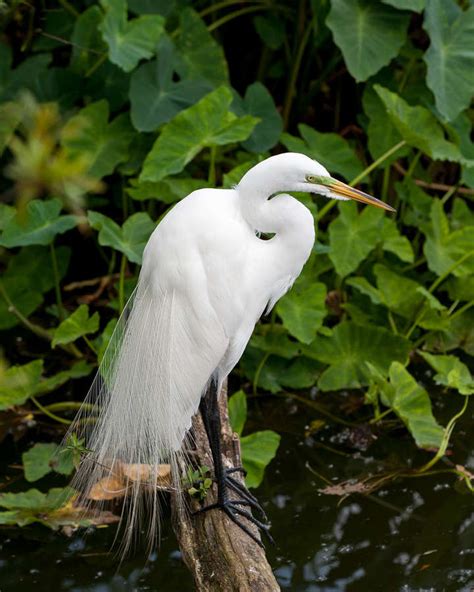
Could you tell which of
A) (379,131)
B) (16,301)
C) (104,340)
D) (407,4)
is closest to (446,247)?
(379,131)

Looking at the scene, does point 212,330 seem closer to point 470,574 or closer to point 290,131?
point 470,574

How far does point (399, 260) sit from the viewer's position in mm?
3719

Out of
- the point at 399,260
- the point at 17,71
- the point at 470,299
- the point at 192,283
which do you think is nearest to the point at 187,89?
the point at 17,71

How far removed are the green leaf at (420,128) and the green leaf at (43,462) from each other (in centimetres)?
156

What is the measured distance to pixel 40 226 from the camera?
308 centimetres

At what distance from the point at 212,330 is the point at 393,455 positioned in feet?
4.24

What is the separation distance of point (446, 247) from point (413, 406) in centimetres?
76

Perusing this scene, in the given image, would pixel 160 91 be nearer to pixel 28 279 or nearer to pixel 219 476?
pixel 28 279

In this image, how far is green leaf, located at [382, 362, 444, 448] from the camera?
2.94 metres

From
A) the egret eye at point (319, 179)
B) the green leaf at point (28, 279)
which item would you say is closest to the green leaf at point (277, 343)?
the green leaf at point (28, 279)

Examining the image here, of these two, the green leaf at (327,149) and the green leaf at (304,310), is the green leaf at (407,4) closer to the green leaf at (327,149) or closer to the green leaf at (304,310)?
the green leaf at (327,149)

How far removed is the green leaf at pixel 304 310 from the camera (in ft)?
10.4

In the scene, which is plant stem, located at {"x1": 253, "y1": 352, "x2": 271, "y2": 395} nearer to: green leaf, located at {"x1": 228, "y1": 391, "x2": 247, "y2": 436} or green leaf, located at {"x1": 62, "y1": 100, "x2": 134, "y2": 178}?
green leaf, located at {"x1": 228, "y1": 391, "x2": 247, "y2": 436}

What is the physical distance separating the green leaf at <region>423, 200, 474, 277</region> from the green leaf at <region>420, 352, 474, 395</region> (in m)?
0.42
